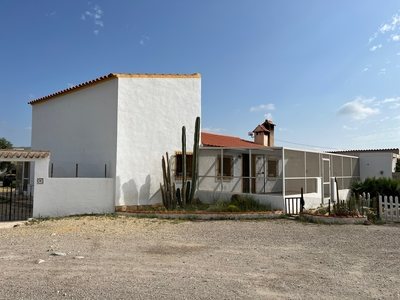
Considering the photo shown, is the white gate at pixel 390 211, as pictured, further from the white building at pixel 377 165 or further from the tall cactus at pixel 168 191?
the white building at pixel 377 165

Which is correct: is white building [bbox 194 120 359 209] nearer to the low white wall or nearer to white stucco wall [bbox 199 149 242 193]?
white stucco wall [bbox 199 149 242 193]

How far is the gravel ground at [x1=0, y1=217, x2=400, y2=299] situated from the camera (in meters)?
5.17

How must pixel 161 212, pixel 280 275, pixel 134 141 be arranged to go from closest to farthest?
1. pixel 280 275
2. pixel 161 212
3. pixel 134 141

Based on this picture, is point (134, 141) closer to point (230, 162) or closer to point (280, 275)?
point (230, 162)

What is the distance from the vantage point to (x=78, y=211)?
13.0 m

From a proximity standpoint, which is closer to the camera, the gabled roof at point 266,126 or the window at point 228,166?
the window at point 228,166

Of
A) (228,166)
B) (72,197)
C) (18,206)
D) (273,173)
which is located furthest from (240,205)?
(18,206)

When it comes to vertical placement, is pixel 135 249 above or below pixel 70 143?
below

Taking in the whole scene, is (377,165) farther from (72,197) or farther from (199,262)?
(199,262)

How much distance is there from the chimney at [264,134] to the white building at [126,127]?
966cm

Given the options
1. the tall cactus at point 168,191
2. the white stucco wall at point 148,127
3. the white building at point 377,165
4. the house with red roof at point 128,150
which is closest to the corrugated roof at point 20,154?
the house with red roof at point 128,150

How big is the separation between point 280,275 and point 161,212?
7512mm

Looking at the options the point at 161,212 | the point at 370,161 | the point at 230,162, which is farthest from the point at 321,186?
the point at 161,212

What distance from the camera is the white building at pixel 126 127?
14.0 meters
